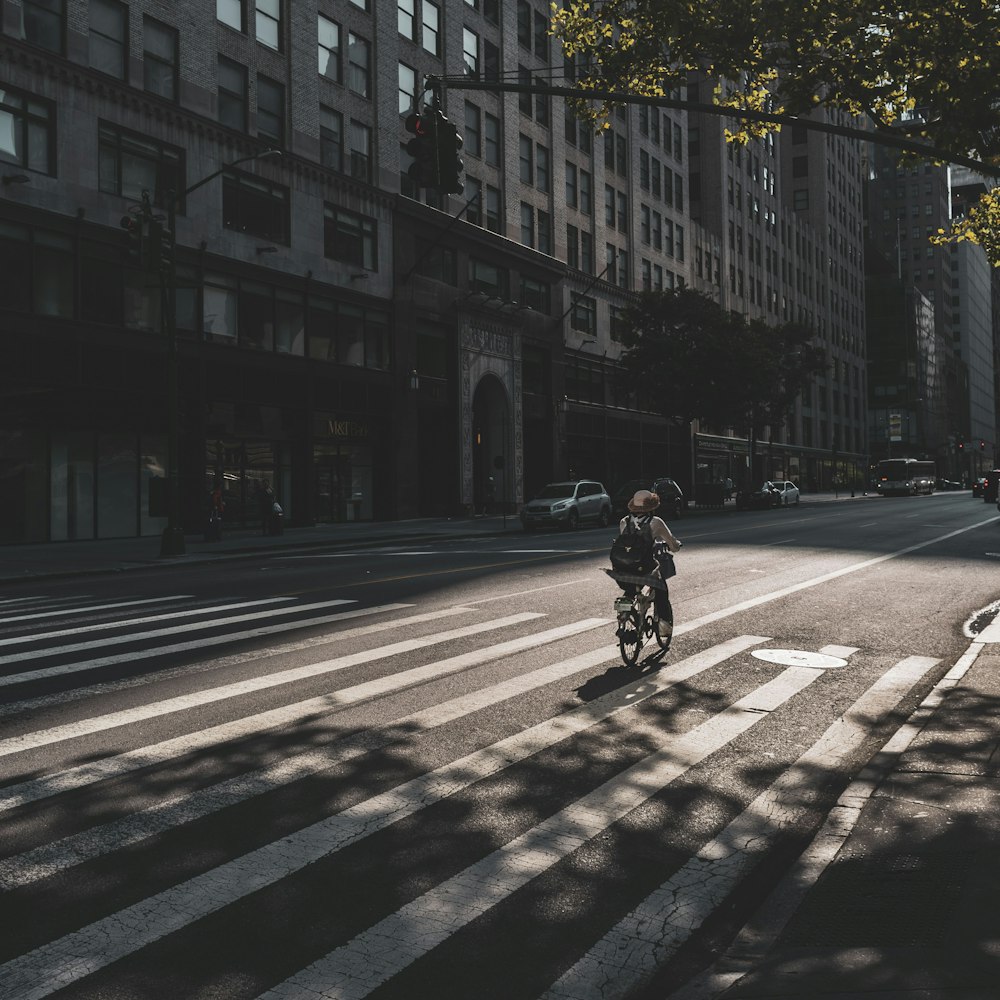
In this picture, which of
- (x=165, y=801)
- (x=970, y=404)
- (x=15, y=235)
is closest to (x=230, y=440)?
(x=15, y=235)

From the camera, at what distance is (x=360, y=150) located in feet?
126

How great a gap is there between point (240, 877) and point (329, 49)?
1488 inches

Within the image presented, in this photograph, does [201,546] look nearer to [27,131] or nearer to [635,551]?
[27,131]

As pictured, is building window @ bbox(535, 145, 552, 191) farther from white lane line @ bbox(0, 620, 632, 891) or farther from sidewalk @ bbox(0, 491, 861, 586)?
white lane line @ bbox(0, 620, 632, 891)

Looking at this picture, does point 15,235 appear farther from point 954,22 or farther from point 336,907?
point 336,907

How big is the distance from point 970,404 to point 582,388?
157 meters

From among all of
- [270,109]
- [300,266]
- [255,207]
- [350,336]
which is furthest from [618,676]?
[270,109]

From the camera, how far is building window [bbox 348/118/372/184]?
3794 cm

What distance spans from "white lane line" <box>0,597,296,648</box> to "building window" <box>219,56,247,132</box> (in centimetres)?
2363

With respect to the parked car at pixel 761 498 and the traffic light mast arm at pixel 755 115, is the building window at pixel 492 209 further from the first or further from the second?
the traffic light mast arm at pixel 755 115

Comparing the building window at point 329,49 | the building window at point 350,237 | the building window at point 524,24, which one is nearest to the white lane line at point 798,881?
the building window at point 350,237

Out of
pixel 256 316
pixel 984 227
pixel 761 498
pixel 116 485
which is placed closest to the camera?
pixel 984 227

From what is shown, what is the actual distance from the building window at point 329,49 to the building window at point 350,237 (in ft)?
16.3

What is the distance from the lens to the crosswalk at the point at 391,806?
3.66 m
